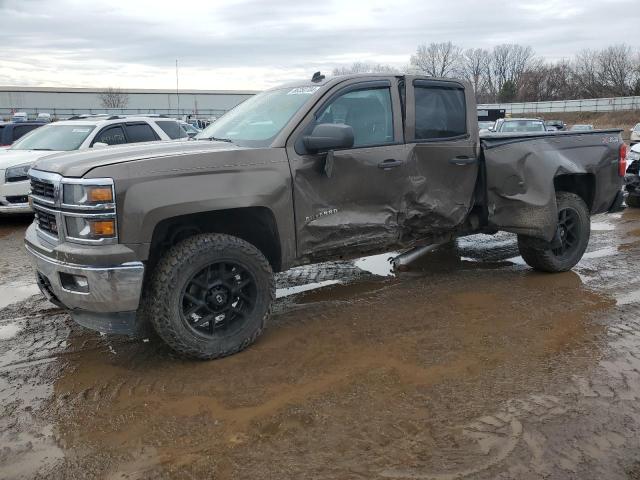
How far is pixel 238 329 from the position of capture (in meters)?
4.16

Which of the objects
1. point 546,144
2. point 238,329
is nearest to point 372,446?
point 238,329

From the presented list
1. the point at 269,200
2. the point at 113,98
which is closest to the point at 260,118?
the point at 269,200

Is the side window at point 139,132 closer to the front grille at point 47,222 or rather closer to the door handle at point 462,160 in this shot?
the front grille at point 47,222

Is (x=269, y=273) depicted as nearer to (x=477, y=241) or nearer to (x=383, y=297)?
(x=383, y=297)

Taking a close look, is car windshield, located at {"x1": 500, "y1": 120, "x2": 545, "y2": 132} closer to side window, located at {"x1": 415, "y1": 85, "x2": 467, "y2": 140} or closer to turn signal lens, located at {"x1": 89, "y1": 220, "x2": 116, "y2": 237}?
side window, located at {"x1": 415, "y1": 85, "x2": 467, "y2": 140}

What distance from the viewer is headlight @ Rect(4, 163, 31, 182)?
9344mm

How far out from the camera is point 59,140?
9852 mm

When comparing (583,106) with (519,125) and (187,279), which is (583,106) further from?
(187,279)

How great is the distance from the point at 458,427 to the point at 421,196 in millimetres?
2384

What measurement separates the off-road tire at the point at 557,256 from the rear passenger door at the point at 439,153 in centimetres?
100

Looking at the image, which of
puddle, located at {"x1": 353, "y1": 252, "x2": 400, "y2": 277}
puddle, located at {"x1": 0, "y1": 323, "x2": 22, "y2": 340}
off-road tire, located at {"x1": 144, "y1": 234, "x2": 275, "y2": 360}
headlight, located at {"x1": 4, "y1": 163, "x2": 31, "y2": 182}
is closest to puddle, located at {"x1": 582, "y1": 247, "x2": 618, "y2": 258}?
puddle, located at {"x1": 353, "y1": 252, "x2": 400, "y2": 277}

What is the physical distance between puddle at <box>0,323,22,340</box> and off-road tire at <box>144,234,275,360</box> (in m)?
1.54

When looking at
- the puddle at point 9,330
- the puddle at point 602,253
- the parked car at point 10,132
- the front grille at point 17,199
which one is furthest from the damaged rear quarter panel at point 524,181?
the parked car at point 10,132

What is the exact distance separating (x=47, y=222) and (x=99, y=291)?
80cm
